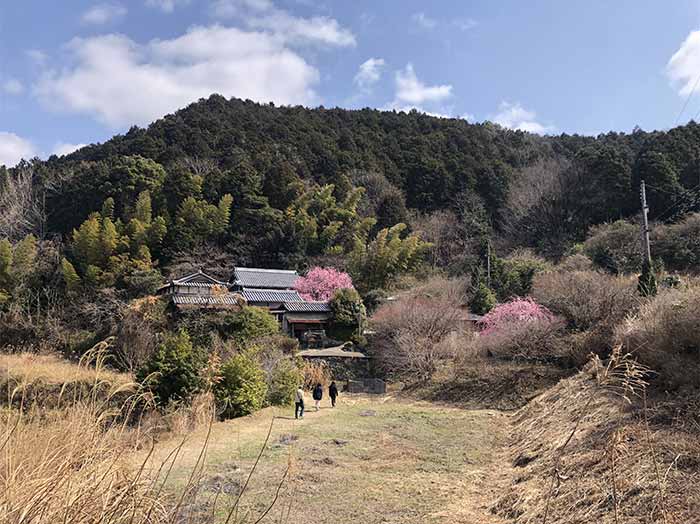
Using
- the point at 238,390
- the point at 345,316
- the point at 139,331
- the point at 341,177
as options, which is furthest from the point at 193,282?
the point at 341,177

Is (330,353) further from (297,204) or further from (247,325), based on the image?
(297,204)

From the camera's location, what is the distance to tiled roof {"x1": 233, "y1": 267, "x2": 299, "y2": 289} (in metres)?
22.3

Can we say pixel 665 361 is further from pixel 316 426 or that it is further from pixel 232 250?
pixel 232 250

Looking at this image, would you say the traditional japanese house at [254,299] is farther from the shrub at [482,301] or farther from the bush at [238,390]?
the shrub at [482,301]

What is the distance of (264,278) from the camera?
22969 mm

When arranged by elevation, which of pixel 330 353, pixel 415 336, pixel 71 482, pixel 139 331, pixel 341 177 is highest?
pixel 341 177

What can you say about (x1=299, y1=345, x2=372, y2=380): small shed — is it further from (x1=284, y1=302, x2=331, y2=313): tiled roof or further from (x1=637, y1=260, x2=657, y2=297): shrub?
(x1=637, y1=260, x2=657, y2=297): shrub

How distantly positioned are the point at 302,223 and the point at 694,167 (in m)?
22.1

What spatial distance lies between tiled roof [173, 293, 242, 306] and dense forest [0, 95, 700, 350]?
331cm

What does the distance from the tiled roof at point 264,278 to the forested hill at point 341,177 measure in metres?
2.18

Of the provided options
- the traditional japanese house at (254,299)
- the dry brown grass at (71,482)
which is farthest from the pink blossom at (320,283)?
the dry brown grass at (71,482)

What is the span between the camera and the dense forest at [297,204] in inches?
878

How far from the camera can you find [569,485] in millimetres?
4574

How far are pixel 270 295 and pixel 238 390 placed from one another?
1048 centimetres
